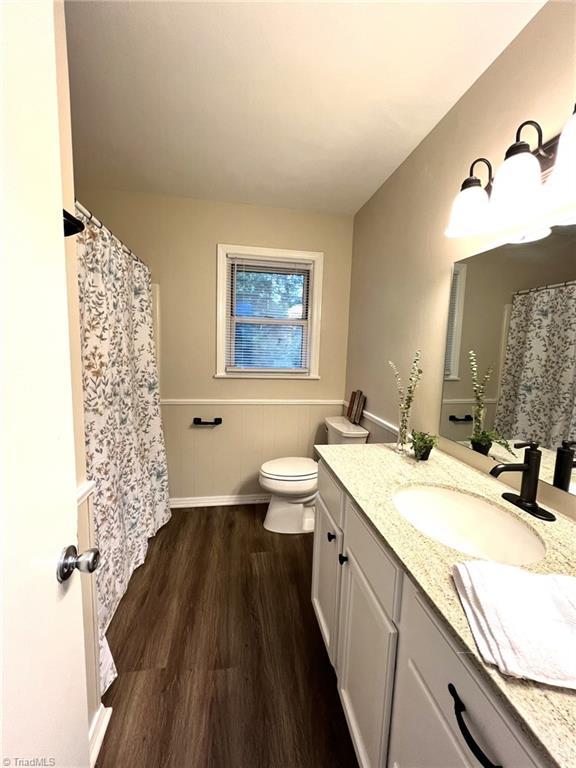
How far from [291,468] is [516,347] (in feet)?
4.99

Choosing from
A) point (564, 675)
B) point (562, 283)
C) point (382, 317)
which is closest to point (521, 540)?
point (564, 675)

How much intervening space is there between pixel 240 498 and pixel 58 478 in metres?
2.17

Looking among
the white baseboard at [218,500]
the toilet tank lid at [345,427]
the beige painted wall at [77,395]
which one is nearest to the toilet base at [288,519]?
the white baseboard at [218,500]

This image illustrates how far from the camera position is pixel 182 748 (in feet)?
3.35

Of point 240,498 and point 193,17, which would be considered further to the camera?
point 240,498

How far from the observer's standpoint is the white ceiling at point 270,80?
3.40ft

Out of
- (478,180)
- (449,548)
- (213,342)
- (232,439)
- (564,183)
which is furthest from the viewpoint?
(232,439)

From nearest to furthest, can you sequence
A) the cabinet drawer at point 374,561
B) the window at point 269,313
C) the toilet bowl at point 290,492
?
the cabinet drawer at point 374,561
the toilet bowl at point 290,492
the window at point 269,313

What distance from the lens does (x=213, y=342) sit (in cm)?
241

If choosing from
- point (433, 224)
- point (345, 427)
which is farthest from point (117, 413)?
point (433, 224)

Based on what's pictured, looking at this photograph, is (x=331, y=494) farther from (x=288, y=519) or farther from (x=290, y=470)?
(x=288, y=519)

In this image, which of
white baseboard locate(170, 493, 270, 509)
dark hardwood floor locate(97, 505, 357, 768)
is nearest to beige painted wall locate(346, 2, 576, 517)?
dark hardwood floor locate(97, 505, 357, 768)

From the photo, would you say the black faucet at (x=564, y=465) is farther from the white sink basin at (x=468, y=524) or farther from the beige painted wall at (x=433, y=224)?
the white sink basin at (x=468, y=524)

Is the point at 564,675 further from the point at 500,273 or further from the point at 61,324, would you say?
the point at 500,273
